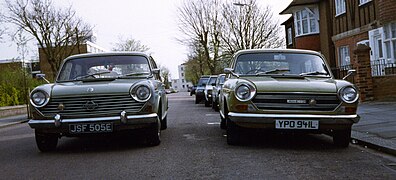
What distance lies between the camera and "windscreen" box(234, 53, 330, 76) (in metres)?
7.69

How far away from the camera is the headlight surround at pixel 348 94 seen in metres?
6.54

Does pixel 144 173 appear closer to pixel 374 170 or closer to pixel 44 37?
pixel 374 170

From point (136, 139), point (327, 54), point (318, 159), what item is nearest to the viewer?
point (318, 159)

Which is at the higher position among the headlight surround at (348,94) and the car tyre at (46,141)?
the headlight surround at (348,94)

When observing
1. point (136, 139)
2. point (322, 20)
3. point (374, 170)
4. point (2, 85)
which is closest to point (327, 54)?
point (322, 20)

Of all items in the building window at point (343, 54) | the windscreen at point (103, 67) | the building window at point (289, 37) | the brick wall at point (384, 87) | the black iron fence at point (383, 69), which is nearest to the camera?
the windscreen at point (103, 67)

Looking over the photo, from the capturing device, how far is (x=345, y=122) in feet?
21.1

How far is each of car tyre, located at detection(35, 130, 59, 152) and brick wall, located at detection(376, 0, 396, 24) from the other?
15.3 m

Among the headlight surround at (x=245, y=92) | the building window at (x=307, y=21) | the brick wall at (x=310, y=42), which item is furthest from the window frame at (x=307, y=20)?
the headlight surround at (x=245, y=92)

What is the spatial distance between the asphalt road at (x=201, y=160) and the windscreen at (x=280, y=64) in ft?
3.93

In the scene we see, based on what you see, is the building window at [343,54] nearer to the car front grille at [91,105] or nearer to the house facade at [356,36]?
the house facade at [356,36]

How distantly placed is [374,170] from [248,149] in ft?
6.57

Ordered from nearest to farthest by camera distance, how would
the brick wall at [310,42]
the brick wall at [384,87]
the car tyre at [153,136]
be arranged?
the car tyre at [153,136] → the brick wall at [384,87] → the brick wall at [310,42]

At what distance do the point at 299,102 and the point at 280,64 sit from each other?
4.81 ft
